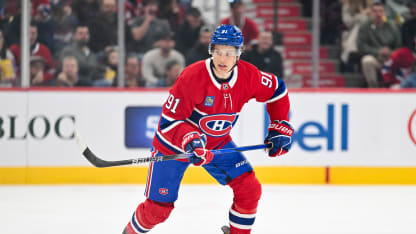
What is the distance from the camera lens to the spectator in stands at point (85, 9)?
20.0 feet

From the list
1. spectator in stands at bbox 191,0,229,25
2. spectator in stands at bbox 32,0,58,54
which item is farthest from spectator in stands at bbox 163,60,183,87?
spectator in stands at bbox 32,0,58,54

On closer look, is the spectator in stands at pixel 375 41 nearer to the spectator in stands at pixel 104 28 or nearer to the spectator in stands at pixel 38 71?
the spectator in stands at pixel 104 28

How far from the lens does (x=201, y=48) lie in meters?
6.04

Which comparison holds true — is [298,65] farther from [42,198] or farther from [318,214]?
[42,198]

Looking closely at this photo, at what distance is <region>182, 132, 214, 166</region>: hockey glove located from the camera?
287 cm

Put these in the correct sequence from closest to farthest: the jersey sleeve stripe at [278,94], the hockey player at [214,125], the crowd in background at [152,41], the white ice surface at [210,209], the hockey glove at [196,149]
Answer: the hockey glove at [196,149], the hockey player at [214,125], the jersey sleeve stripe at [278,94], the white ice surface at [210,209], the crowd in background at [152,41]

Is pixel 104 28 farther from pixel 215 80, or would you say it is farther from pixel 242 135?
pixel 215 80

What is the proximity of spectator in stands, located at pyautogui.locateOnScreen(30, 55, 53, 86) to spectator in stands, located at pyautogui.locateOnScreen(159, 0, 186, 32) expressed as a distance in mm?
1272

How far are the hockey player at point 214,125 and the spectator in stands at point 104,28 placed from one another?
2.97 m

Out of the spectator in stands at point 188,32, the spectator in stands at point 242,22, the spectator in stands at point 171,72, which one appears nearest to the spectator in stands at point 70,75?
the spectator in stands at point 171,72

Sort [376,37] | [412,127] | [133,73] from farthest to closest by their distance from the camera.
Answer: [376,37]
[133,73]
[412,127]

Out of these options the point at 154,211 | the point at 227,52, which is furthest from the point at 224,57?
the point at 154,211

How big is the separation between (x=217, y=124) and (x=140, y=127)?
2750 mm

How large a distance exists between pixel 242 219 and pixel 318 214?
57.7 inches
